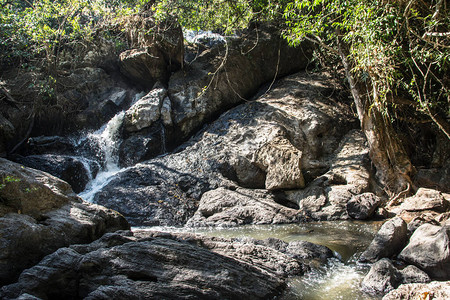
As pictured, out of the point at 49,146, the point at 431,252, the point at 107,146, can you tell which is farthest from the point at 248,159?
the point at 49,146

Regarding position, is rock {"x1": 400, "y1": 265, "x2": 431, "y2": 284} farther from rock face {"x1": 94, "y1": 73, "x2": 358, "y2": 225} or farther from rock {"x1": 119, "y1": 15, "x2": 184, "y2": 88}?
rock {"x1": 119, "y1": 15, "x2": 184, "y2": 88}

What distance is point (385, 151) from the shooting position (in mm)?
9172

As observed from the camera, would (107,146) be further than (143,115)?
No

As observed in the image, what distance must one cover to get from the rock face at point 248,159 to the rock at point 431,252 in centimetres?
357

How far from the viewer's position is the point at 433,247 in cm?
414

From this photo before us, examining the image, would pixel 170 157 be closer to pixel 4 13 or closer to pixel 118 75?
pixel 118 75

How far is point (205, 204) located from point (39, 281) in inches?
221

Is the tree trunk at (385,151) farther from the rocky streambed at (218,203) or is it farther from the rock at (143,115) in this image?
the rock at (143,115)

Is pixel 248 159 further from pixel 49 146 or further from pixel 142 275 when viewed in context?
pixel 49 146

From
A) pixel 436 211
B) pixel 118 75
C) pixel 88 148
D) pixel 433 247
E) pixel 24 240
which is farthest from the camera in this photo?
pixel 118 75

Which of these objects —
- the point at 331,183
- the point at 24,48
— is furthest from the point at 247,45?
the point at 24,48

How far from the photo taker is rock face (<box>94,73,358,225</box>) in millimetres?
8664

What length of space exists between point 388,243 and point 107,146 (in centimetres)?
997

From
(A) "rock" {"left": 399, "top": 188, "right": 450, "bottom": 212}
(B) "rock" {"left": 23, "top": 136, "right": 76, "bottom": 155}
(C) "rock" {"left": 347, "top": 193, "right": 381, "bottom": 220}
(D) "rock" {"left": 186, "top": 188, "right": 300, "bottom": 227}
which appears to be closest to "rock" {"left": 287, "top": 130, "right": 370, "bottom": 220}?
(C) "rock" {"left": 347, "top": 193, "right": 381, "bottom": 220}
